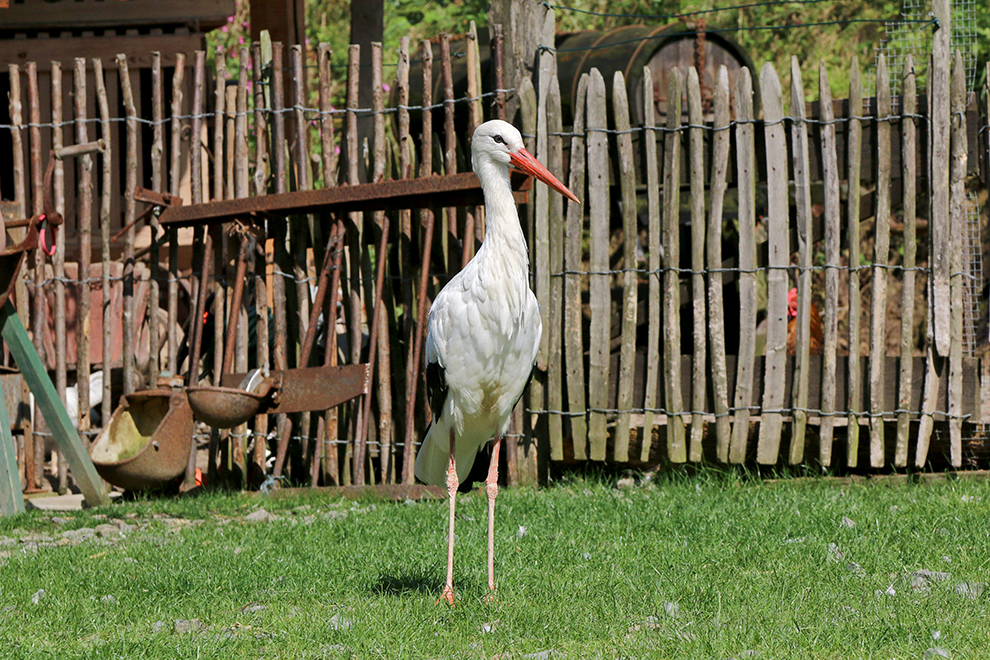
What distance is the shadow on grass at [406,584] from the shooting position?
4.40m

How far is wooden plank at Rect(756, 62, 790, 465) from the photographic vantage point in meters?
6.38

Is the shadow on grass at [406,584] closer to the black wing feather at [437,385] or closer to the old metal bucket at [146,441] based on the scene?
the black wing feather at [437,385]

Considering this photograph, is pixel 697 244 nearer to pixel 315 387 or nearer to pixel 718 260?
pixel 718 260

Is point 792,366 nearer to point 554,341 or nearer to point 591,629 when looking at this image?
point 554,341

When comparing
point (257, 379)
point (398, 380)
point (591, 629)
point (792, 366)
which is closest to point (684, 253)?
point (792, 366)

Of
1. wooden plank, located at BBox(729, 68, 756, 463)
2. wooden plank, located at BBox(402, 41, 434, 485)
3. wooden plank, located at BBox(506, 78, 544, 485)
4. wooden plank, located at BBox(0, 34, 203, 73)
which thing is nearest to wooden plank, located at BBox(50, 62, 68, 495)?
wooden plank, located at BBox(402, 41, 434, 485)

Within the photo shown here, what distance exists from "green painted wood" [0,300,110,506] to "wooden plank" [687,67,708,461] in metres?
3.85

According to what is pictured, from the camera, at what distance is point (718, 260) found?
643cm

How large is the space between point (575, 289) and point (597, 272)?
181 millimetres

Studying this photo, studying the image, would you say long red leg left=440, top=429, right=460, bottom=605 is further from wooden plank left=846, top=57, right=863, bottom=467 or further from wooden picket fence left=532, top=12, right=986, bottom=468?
wooden plank left=846, top=57, right=863, bottom=467

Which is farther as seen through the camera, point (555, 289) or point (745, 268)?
point (555, 289)

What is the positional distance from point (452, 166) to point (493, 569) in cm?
322

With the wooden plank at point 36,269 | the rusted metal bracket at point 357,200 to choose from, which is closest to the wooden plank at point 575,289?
the rusted metal bracket at point 357,200

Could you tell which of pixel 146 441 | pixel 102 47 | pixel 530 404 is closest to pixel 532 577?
pixel 530 404
